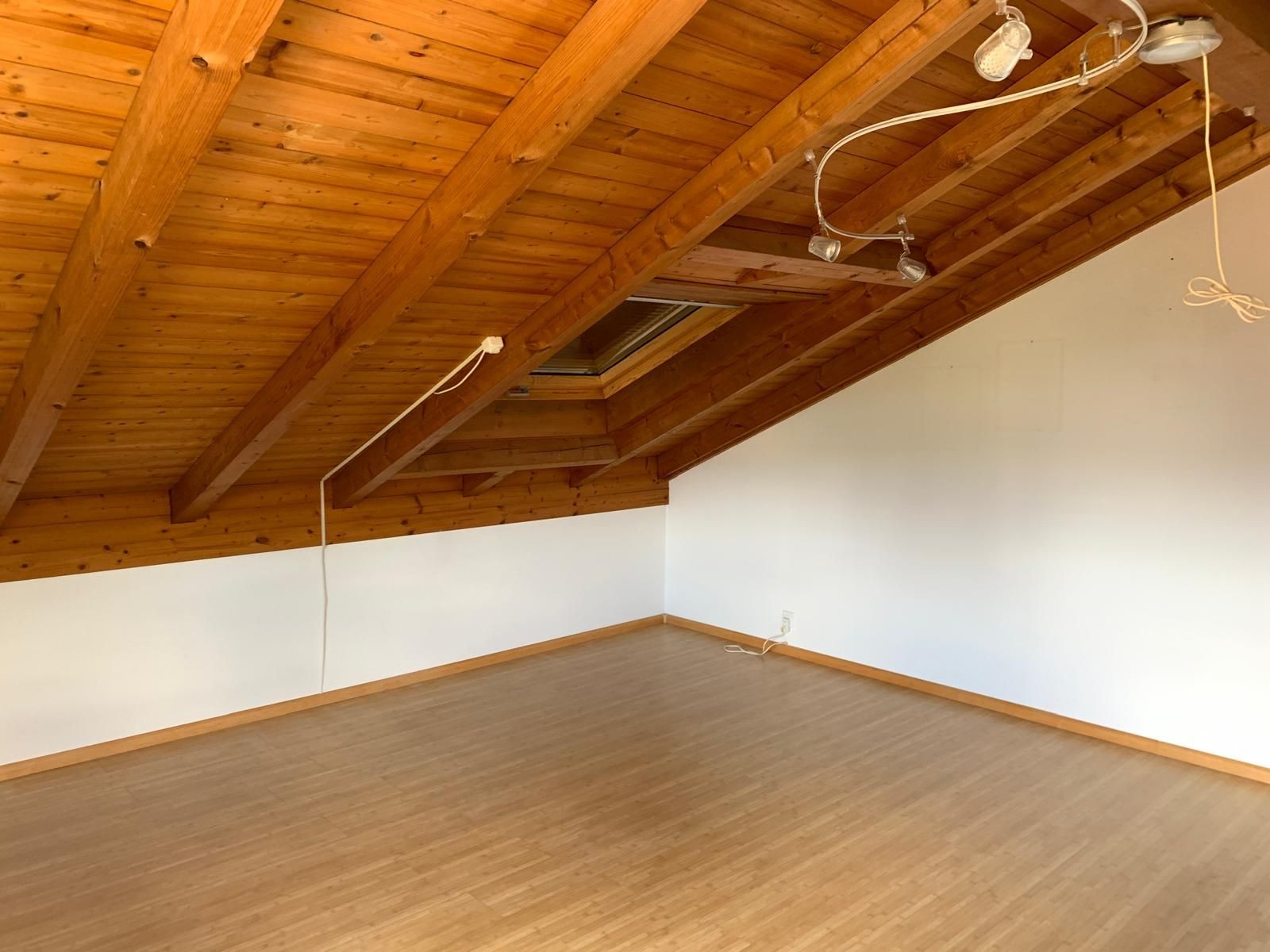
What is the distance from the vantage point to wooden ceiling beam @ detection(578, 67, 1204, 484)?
2938 millimetres

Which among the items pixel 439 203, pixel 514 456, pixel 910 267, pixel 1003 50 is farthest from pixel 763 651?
pixel 1003 50

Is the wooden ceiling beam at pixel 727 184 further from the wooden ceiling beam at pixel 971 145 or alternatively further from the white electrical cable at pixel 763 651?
the white electrical cable at pixel 763 651

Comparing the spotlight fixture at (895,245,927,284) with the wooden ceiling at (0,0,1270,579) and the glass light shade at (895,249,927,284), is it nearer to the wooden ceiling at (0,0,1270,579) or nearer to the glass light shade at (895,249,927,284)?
the glass light shade at (895,249,927,284)

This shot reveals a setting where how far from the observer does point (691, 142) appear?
252cm

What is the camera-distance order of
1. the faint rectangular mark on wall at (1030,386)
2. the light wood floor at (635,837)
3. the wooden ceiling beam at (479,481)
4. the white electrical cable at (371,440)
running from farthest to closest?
1. the wooden ceiling beam at (479,481)
2. the faint rectangular mark on wall at (1030,386)
3. the white electrical cable at (371,440)
4. the light wood floor at (635,837)

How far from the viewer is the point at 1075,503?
409 cm

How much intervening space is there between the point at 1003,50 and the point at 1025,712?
11.3 feet

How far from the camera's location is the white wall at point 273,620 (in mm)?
3674

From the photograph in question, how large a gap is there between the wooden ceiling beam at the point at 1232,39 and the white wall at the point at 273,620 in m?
3.87

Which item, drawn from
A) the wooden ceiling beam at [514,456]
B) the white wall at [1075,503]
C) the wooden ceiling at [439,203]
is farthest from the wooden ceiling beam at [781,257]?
the wooden ceiling beam at [514,456]

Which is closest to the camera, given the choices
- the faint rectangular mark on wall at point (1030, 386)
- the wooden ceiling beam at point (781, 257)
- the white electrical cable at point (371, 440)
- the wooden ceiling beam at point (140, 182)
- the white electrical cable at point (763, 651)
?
the wooden ceiling beam at point (140, 182)

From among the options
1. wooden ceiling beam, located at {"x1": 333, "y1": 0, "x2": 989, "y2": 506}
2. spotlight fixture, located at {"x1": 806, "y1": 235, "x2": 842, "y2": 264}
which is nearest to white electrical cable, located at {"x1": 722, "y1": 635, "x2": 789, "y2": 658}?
wooden ceiling beam, located at {"x1": 333, "y1": 0, "x2": 989, "y2": 506}

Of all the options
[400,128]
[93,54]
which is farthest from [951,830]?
[93,54]

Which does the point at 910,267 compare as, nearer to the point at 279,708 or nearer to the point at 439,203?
the point at 439,203
